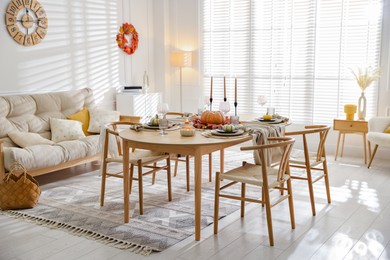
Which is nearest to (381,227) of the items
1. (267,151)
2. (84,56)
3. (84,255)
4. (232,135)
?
(267,151)

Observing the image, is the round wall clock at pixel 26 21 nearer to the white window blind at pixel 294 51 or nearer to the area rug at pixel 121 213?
the area rug at pixel 121 213

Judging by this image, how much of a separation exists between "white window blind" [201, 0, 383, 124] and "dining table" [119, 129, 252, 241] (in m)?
2.99

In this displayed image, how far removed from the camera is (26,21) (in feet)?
17.2

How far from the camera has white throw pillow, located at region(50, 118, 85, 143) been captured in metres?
5.21

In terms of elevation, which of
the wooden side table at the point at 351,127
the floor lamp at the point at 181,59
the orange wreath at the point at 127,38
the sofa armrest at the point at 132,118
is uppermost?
the orange wreath at the point at 127,38

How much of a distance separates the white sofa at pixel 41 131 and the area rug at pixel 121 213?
273 millimetres

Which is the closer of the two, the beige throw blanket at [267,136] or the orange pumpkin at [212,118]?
the beige throw blanket at [267,136]

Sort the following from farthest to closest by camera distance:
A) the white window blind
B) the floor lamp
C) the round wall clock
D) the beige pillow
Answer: the floor lamp, the white window blind, the round wall clock, the beige pillow

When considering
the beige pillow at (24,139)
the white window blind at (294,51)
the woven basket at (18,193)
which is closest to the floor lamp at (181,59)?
the white window blind at (294,51)

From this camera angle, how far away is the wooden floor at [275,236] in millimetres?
3102

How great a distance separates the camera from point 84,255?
10.2 ft

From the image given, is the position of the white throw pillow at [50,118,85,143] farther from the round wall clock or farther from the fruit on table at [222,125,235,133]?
the fruit on table at [222,125,235,133]

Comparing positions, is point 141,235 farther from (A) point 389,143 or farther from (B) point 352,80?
(B) point 352,80

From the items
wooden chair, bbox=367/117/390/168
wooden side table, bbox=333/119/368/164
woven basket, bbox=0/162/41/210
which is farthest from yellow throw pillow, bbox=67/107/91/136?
wooden chair, bbox=367/117/390/168
